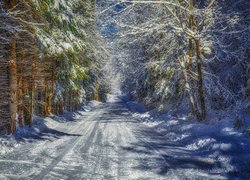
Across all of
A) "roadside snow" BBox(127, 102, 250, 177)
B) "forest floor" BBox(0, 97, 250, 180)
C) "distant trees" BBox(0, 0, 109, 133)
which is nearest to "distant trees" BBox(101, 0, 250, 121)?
"roadside snow" BBox(127, 102, 250, 177)

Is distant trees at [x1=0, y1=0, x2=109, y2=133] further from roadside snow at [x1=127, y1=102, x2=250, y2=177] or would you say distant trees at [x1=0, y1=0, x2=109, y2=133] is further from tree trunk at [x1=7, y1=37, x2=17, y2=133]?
roadside snow at [x1=127, y1=102, x2=250, y2=177]

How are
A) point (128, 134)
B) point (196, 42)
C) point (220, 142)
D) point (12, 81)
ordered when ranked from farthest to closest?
point (128, 134), point (196, 42), point (12, 81), point (220, 142)

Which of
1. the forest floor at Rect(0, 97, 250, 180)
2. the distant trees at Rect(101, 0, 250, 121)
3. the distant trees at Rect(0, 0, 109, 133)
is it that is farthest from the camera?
the distant trees at Rect(0, 0, 109, 133)

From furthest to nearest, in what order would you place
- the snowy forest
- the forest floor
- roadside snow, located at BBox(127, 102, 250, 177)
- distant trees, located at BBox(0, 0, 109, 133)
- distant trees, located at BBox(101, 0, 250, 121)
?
1. distant trees, located at BBox(0, 0, 109, 133)
2. distant trees, located at BBox(101, 0, 250, 121)
3. roadside snow, located at BBox(127, 102, 250, 177)
4. the snowy forest
5. the forest floor

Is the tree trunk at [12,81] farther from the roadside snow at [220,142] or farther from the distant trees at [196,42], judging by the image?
the roadside snow at [220,142]

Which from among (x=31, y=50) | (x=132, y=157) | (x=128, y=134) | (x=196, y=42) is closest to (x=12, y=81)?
(x=31, y=50)

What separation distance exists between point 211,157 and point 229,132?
2.16 m

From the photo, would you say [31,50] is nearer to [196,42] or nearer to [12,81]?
[12,81]

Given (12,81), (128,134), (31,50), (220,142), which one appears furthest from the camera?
(128,134)

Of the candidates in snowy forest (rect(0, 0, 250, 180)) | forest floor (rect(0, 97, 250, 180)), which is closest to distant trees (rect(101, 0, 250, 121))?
snowy forest (rect(0, 0, 250, 180))

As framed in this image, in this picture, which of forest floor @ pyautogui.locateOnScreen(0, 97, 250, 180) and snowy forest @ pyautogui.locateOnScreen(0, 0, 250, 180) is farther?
snowy forest @ pyautogui.locateOnScreen(0, 0, 250, 180)

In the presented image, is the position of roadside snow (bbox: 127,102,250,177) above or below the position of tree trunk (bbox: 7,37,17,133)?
below

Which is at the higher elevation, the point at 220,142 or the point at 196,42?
the point at 196,42

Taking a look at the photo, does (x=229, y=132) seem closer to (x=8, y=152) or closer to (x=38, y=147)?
(x=38, y=147)
